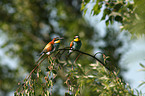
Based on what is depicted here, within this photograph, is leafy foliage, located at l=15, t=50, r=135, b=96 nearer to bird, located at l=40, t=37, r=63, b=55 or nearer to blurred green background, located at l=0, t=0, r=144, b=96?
bird, located at l=40, t=37, r=63, b=55

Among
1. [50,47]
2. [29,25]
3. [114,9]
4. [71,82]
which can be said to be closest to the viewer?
[71,82]

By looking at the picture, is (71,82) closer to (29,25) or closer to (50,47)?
(50,47)

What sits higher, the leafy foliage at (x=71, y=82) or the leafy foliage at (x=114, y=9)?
the leafy foliage at (x=114, y=9)

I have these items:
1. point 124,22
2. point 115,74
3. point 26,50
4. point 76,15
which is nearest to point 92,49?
point 76,15

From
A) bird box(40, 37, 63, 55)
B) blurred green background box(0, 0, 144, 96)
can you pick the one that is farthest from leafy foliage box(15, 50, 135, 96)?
blurred green background box(0, 0, 144, 96)

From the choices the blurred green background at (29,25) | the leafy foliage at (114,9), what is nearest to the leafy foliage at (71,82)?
the leafy foliage at (114,9)

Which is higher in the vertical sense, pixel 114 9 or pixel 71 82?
pixel 114 9

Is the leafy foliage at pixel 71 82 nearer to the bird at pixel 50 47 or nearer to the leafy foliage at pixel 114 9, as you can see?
the bird at pixel 50 47

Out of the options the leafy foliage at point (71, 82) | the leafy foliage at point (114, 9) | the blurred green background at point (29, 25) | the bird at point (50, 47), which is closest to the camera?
the leafy foliage at point (71, 82)

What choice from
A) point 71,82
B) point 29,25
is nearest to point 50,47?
point 71,82

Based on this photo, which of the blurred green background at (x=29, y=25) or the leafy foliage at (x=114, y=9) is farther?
the blurred green background at (x=29, y=25)

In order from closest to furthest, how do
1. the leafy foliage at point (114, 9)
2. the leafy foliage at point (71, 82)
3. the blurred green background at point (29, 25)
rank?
the leafy foliage at point (71, 82) → the leafy foliage at point (114, 9) → the blurred green background at point (29, 25)

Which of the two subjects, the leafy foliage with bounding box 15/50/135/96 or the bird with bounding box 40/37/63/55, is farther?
the bird with bounding box 40/37/63/55

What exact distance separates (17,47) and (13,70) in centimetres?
192
